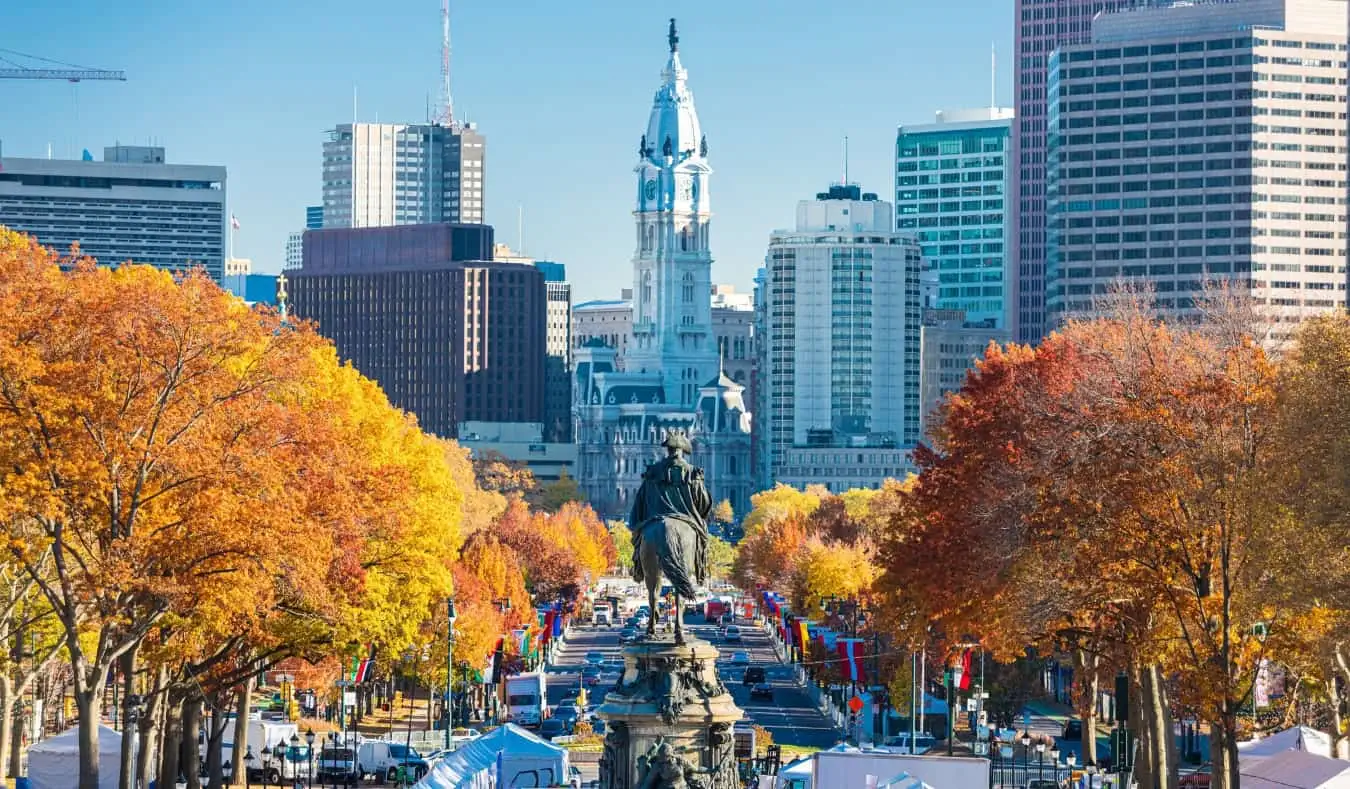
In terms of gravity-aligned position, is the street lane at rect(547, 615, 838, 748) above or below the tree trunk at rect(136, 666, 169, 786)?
below

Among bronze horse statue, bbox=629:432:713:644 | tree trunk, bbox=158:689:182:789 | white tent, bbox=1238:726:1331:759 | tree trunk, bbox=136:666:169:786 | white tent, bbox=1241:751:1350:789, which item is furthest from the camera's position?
white tent, bbox=1238:726:1331:759

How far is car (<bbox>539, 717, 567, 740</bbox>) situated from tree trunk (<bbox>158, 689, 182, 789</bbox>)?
3179 cm

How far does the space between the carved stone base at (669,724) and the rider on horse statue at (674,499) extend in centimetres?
163

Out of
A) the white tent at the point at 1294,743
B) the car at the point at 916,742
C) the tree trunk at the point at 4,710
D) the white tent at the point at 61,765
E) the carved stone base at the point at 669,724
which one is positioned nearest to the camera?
the carved stone base at the point at 669,724

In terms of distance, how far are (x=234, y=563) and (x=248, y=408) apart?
14.0 feet

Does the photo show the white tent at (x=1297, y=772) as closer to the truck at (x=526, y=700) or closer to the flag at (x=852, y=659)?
the flag at (x=852, y=659)

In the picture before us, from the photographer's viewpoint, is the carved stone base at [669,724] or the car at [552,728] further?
the car at [552,728]

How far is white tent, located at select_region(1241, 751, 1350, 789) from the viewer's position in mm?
58812

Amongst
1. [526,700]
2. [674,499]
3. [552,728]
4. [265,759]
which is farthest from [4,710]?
[526,700]

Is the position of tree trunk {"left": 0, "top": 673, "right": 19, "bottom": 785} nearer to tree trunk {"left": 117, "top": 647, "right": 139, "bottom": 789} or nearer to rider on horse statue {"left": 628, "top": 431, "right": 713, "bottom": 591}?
tree trunk {"left": 117, "top": 647, "right": 139, "bottom": 789}

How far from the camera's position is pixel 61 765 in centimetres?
6894

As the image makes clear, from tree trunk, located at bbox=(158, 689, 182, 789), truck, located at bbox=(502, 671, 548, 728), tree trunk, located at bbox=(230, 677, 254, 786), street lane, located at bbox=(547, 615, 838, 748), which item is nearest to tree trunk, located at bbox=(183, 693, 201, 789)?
tree trunk, located at bbox=(158, 689, 182, 789)

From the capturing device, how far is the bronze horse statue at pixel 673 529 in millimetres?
42781

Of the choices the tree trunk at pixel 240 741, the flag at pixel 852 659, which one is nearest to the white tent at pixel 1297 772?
the tree trunk at pixel 240 741
